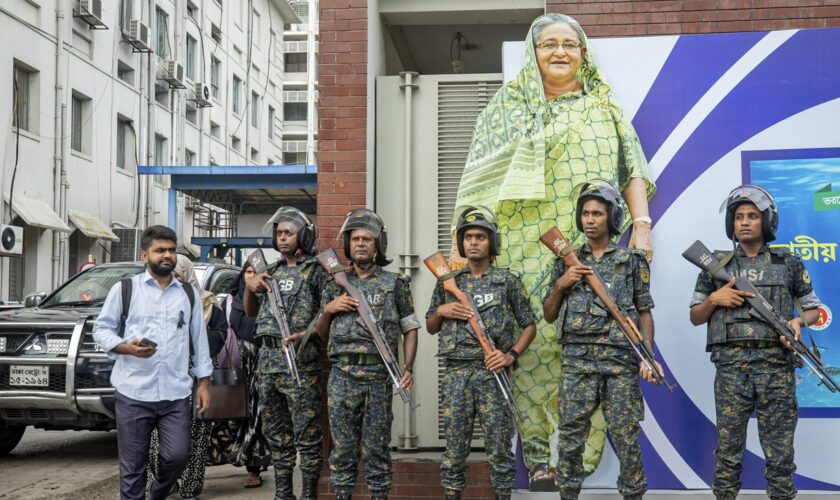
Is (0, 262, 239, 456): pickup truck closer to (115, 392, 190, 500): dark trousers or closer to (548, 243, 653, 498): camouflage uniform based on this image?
(115, 392, 190, 500): dark trousers

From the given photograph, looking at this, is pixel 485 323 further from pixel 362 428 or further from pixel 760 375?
pixel 760 375

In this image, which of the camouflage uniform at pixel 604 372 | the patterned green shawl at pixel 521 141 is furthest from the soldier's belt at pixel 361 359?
the patterned green shawl at pixel 521 141

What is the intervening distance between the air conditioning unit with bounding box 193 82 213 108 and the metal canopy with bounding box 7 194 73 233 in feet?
35.3

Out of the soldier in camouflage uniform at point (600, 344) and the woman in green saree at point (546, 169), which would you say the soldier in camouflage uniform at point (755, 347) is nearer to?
the soldier in camouflage uniform at point (600, 344)

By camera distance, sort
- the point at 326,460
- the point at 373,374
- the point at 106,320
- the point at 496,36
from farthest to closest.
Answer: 1. the point at 496,36
2. the point at 326,460
3. the point at 373,374
4. the point at 106,320

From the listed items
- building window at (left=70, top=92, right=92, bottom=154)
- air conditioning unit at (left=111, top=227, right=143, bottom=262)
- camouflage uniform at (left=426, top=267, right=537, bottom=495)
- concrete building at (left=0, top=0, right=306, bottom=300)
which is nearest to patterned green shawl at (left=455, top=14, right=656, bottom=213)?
camouflage uniform at (left=426, top=267, right=537, bottom=495)

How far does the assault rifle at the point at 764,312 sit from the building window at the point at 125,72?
22842 millimetres

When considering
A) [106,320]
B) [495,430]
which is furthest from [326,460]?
[106,320]

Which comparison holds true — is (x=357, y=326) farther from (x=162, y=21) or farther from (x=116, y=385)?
(x=162, y=21)

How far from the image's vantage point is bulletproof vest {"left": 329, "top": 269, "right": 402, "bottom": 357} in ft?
17.9

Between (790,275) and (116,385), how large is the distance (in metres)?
3.92

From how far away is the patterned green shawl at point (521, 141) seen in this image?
5.89m

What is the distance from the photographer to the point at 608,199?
5.22 metres

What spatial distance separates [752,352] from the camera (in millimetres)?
5164
